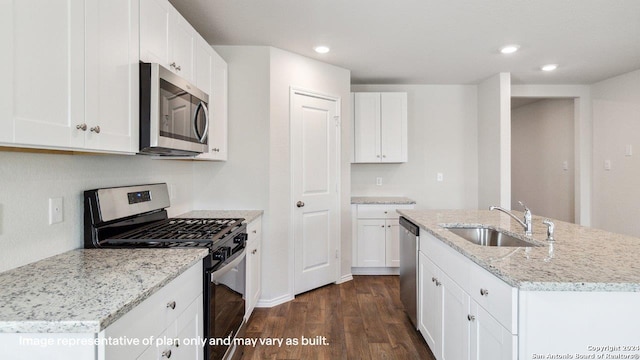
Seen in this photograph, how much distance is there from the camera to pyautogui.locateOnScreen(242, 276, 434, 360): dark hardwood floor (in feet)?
7.18

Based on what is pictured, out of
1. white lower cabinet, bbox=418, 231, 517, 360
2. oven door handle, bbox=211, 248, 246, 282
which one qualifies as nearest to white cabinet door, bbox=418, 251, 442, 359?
white lower cabinet, bbox=418, 231, 517, 360

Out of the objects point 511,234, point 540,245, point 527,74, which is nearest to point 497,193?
point 527,74

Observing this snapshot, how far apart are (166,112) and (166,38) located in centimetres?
47

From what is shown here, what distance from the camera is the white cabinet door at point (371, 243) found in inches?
149

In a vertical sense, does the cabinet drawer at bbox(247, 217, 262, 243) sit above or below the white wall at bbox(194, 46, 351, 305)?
below

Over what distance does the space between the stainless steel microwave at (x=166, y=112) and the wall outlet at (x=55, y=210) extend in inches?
15.7

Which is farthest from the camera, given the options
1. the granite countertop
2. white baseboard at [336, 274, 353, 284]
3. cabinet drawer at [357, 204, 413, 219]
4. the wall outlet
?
cabinet drawer at [357, 204, 413, 219]

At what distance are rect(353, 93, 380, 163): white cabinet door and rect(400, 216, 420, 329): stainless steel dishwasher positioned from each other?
144cm

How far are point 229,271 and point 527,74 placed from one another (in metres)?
3.97

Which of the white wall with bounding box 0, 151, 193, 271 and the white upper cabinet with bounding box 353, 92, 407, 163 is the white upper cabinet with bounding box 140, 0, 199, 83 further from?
the white upper cabinet with bounding box 353, 92, 407, 163

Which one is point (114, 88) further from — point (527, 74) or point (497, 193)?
point (527, 74)

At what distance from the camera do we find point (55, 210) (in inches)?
53.9

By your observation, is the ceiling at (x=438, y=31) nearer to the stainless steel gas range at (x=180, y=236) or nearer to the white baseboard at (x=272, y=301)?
the stainless steel gas range at (x=180, y=236)

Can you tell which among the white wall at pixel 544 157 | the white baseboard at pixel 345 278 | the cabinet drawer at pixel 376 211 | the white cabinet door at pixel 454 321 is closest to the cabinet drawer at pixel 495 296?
the white cabinet door at pixel 454 321
